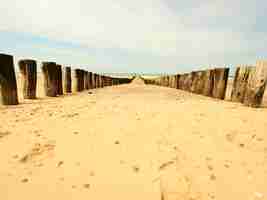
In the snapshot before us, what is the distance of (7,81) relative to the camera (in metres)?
4.20

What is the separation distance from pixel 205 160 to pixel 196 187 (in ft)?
1.19

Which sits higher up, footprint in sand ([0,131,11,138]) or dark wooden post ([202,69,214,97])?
dark wooden post ([202,69,214,97])

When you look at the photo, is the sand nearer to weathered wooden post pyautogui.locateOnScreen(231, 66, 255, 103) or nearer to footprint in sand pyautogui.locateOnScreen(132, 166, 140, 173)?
footprint in sand pyautogui.locateOnScreen(132, 166, 140, 173)

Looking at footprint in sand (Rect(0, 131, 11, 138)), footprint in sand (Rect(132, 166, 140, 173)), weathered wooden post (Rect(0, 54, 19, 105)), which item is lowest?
footprint in sand (Rect(132, 166, 140, 173))

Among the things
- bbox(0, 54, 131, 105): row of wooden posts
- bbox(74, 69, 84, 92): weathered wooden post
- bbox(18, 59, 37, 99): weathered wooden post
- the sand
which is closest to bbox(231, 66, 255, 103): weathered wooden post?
the sand

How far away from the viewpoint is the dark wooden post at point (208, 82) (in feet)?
17.8

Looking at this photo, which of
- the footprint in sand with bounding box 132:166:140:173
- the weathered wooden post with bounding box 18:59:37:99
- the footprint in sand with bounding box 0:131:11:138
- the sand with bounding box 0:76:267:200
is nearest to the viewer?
the sand with bounding box 0:76:267:200

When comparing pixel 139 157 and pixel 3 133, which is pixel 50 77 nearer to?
pixel 3 133

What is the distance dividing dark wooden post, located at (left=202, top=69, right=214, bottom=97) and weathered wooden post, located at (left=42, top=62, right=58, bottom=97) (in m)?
4.45

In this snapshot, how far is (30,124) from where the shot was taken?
276 centimetres

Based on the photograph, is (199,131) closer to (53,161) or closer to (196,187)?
(196,187)

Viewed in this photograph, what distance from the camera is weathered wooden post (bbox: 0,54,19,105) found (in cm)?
412

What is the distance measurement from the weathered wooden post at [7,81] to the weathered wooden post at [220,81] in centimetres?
456

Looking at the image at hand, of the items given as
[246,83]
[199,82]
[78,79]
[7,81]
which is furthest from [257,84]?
[78,79]
